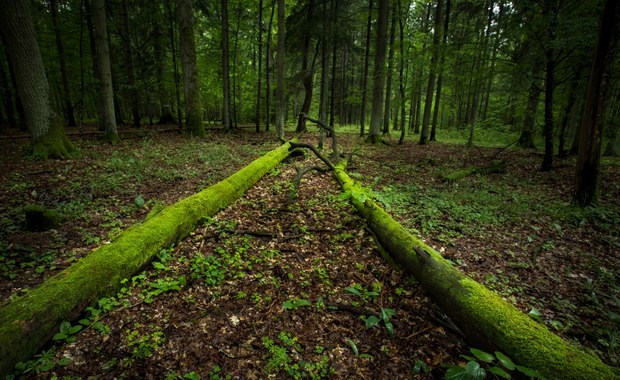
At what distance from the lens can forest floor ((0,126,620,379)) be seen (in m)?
2.45

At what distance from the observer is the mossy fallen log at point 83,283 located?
211cm

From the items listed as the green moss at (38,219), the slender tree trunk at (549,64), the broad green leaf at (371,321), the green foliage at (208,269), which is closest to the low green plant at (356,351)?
the broad green leaf at (371,321)

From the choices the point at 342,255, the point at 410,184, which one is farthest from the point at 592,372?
the point at 410,184

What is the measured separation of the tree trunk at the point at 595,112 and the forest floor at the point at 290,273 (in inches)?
24.0

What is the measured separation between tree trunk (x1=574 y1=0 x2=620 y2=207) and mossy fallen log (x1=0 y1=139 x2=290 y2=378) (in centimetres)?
859

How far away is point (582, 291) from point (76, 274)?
618 cm

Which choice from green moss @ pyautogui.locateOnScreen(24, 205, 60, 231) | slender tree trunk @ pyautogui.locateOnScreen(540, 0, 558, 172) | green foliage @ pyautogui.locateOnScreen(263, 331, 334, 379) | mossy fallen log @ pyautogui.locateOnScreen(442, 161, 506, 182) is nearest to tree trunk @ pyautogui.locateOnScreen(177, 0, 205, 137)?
green moss @ pyautogui.locateOnScreen(24, 205, 60, 231)

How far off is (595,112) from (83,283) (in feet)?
32.0

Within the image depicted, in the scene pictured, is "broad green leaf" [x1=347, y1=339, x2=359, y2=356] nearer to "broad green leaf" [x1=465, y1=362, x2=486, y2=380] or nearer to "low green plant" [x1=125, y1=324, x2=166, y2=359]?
"broad green leaf" [x1=465, y1=362, x2=486, y2=380]

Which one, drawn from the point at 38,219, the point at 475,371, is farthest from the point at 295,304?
the point at 38,219

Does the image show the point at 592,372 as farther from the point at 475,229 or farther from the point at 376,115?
the point at 376,115

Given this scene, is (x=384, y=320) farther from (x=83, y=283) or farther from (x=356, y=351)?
(x=83, y=283)

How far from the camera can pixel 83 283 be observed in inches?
106

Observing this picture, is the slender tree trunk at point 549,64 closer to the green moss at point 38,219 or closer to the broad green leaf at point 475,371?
the broad green leaf at point 475,371
